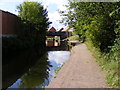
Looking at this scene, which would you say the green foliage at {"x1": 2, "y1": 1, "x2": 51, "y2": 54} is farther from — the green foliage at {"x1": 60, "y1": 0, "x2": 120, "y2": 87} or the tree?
the green foliage at {"x1": 60, "y1": 0, "x2": 120, "y2": 87}

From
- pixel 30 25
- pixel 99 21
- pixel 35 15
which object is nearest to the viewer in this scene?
pixel 99 21

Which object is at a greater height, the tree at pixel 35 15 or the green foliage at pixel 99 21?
the tree at pixel 35 15

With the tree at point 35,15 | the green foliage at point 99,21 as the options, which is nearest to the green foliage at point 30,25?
the tree at point 35,15

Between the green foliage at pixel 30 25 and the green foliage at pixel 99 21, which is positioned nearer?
the green foliage at pixel 99 21

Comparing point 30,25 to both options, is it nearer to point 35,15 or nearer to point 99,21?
point 35,15

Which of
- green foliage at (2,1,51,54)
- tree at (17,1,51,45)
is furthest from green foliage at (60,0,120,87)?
tree at (17,1,51,45)

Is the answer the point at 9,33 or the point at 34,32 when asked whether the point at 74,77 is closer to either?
the point at 9,33

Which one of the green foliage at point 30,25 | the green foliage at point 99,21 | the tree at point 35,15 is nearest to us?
the green foliage at point 99,21

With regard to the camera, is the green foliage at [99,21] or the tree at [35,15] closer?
the green foliage at [99,21]

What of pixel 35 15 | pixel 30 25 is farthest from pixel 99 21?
pixel 35 15

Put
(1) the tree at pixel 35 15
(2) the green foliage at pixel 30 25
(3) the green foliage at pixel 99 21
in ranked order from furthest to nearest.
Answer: (1) the tree at pixel 35 15
(2) the green foliage at pixel 30 25
(3) the green foliage at pixel 99 21

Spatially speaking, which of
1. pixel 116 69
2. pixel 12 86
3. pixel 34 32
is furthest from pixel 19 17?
pixel 116 69

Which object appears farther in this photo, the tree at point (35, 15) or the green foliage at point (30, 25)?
the tree at point (35, 15)

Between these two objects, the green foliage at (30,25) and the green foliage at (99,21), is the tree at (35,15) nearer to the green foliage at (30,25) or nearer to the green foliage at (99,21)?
the green foliage at (30,25)
